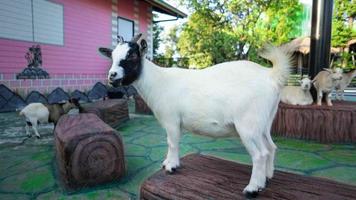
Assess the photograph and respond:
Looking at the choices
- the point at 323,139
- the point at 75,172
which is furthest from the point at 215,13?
the point at 75,172

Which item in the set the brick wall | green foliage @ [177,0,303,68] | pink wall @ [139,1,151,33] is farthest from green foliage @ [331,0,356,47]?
the brick wall

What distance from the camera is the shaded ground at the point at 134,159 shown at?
2.53 metres

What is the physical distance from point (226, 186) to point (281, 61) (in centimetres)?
86

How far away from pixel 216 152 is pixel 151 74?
227 centimetres

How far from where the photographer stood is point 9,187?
2.59 m

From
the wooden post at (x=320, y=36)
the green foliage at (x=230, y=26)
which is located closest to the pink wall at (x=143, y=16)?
the green foliage at (x=230, y=26)

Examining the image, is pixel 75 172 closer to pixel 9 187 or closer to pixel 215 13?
pixel 9 187

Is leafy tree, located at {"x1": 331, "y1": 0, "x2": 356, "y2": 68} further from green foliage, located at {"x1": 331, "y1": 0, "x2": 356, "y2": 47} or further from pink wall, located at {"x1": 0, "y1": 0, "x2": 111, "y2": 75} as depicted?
pink wall, located at {"x1": 0, "y1": 0, "x2": 111, "y2": 75}

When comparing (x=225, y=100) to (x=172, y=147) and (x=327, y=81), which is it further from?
(x=327, y=81)

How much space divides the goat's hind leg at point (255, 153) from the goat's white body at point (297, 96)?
324 centimetres

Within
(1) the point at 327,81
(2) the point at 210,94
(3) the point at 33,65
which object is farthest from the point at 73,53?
(2) the point at 210,94

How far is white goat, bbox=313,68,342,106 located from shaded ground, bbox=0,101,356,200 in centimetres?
Answer: 89

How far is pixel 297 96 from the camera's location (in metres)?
4.59

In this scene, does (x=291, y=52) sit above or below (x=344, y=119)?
above
